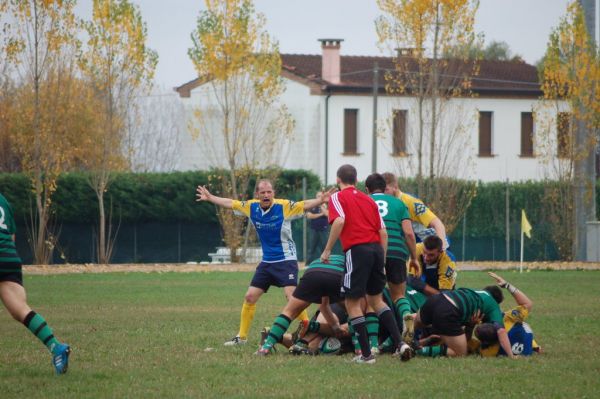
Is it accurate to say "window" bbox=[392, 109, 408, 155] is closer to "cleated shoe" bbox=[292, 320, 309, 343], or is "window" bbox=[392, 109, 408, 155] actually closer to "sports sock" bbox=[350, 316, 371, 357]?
"cleated shoe" bbox=[292, 320, 309, 343]

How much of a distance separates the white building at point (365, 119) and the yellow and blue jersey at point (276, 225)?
99.0 feet

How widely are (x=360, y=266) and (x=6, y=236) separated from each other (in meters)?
3.72

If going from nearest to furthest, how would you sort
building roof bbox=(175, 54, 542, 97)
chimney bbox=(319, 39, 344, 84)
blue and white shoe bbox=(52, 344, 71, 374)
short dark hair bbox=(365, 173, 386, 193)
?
blue and white shoe bbox=(52, 344, 71, 374) → short dark hair bbox=(365, 173, 386, 193) → building roof bbox=(175, 54, 542, 97) → chimney bbox=(319, 39, 344, 84)

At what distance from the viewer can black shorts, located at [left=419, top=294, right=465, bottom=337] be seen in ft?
37.3

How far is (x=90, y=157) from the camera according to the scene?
128ft

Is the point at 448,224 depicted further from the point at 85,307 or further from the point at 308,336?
the point at 308,336

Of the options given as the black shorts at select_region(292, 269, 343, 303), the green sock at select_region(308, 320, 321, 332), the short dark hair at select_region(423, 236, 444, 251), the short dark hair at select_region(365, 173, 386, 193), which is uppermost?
the short dark hair at select_region(365, 173, 386, 193)

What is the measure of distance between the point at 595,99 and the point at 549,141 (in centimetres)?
235

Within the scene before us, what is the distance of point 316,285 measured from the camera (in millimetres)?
11594

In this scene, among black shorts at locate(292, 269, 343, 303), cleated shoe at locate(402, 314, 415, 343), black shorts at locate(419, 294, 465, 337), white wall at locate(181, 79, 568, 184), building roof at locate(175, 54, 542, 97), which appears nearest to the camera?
black shorts at locate(419, 294, 465, 337)

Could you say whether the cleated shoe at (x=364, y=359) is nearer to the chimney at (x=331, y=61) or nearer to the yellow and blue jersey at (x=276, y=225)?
the yellow and blue jersey at (x=276, y=225)

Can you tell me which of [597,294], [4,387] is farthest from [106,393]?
[597,294]

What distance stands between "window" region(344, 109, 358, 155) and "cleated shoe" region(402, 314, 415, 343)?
116ft

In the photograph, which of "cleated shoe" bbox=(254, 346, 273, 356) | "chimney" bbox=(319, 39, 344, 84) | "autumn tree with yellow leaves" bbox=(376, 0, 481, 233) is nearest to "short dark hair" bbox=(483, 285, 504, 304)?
"cleated shoe" bbox=(254, 346, 273, 356)
